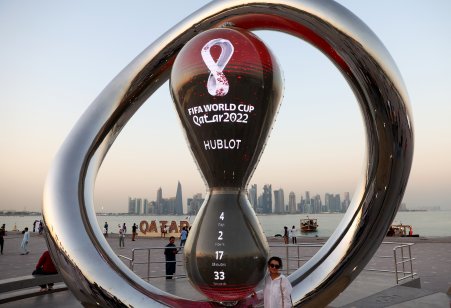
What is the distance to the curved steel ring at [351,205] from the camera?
3604 mm

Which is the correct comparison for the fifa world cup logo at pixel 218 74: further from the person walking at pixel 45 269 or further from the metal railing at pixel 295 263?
the person walking at pixel 45 269

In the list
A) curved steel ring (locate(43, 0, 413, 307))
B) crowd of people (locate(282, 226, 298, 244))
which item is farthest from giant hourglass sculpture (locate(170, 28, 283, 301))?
crowd of people (locate(282, 226, 298, 244))

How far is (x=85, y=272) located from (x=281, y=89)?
2.53m

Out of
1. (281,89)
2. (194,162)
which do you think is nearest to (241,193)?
(194,162)

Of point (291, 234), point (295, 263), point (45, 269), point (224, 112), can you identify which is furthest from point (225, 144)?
point (291, 234)

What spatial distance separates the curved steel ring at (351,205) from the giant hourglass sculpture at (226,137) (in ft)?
2.48

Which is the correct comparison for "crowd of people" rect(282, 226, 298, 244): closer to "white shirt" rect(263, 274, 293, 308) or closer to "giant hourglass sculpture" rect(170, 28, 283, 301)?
"white shirt" rect(263, 274, 293, 308)

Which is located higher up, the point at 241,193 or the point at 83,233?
the point at 241,193

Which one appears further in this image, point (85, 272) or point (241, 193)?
point (85, 272)

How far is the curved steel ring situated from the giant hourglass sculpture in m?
0.76

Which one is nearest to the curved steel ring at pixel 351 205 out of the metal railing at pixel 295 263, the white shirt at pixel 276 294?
the white shirt at pixel 276 294

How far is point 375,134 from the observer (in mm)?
3645

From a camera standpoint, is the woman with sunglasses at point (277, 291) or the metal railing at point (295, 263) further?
the metal railing at point (295, 263)

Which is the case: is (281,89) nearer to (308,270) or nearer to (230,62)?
(230,62)
